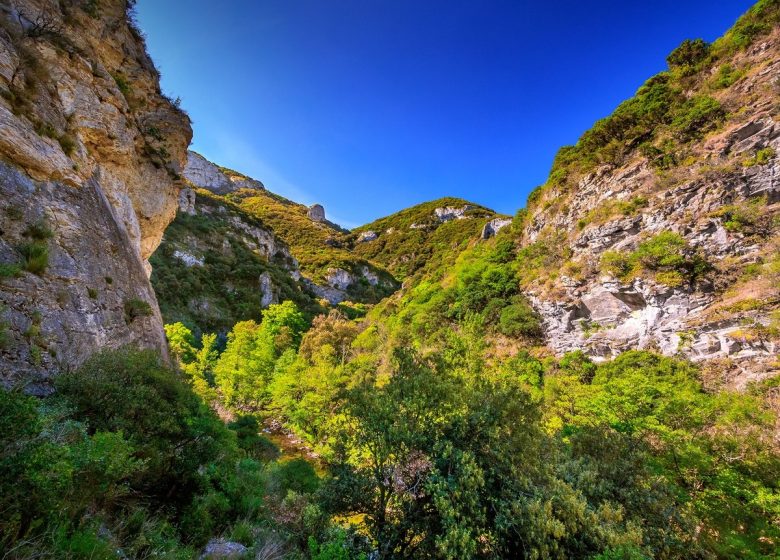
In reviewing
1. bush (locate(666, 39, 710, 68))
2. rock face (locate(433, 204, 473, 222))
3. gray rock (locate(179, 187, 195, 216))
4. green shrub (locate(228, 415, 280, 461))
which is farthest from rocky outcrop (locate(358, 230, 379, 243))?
green shrub (locate(228, 415, 280, 461))

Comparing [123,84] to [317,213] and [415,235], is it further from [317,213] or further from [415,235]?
[317,213]

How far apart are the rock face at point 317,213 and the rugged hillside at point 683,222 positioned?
10336 centimetres

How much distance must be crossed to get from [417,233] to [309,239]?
108ft

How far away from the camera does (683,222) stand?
20.0 meters

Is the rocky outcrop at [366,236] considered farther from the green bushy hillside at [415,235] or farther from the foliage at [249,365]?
the foliage at [249,365]

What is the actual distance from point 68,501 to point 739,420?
62.2 ft

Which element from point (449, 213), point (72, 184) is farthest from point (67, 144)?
point (449, 213)

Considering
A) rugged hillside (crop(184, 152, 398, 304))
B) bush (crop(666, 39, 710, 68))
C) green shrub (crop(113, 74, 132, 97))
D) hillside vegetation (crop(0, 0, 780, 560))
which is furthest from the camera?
rugged hillside (crop(184, 152, 398, 304))

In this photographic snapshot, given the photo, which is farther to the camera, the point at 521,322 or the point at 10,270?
the point at 521,322

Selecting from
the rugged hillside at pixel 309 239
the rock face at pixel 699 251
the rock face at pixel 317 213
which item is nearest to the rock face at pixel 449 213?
the rugged hillside at pixel 309 239

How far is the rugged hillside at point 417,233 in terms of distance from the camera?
268 ft

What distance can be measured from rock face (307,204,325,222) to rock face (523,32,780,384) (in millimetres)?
106800

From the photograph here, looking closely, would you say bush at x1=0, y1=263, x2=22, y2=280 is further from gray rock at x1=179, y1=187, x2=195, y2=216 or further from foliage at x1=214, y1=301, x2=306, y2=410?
gray rock at x1=179, y1=187, x2=195, y2=216

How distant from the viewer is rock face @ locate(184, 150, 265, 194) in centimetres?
10025
